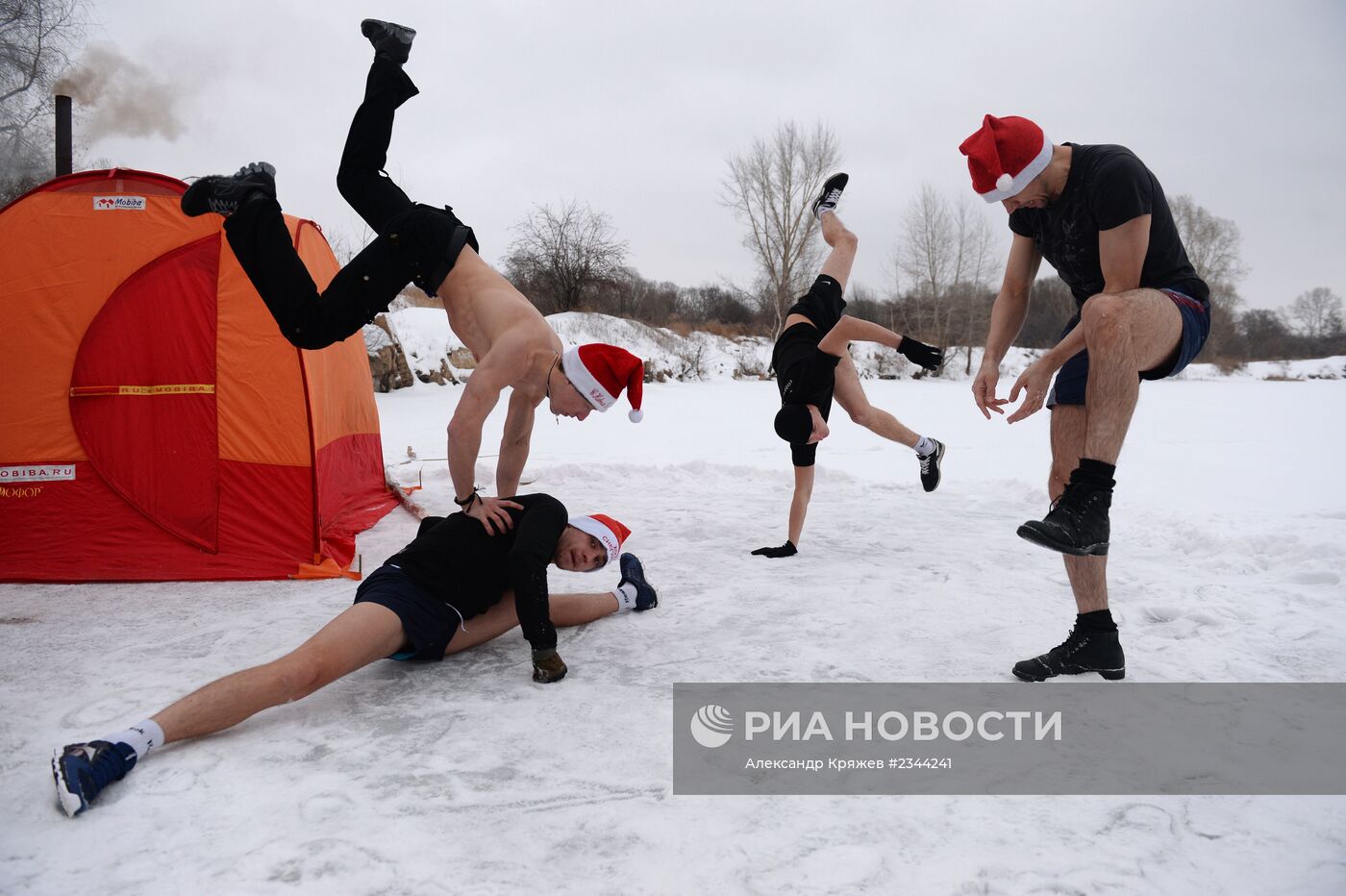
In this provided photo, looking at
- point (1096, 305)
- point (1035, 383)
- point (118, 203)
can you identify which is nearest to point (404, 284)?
point (118, 203)

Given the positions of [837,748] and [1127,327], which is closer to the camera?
[837,748]

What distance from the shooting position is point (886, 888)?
5.13 ft

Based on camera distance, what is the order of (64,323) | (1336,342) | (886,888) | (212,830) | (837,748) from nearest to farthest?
(886,888), (212,830), (837,748), (64,323), (1336,342)

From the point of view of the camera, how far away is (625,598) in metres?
3.37

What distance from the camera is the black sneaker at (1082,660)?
2.55 m

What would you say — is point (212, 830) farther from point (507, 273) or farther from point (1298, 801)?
point (507, 273)

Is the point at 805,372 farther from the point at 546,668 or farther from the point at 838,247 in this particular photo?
the point at 546,668

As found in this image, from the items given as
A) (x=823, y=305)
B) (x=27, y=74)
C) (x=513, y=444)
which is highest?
(x=27, y=74)

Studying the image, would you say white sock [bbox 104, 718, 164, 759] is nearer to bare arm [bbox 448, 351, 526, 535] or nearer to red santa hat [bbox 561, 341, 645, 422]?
bare arm [bbox 448, 351, 526, 535]

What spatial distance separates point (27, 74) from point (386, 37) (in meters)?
18.9

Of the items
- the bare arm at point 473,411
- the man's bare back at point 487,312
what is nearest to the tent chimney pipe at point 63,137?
the man's bare back at point 487,312

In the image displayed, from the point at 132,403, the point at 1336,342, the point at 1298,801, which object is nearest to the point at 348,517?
the point at 132,403

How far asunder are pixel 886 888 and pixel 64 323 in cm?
461

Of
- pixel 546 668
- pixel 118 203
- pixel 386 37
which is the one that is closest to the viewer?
pixel 546 668
